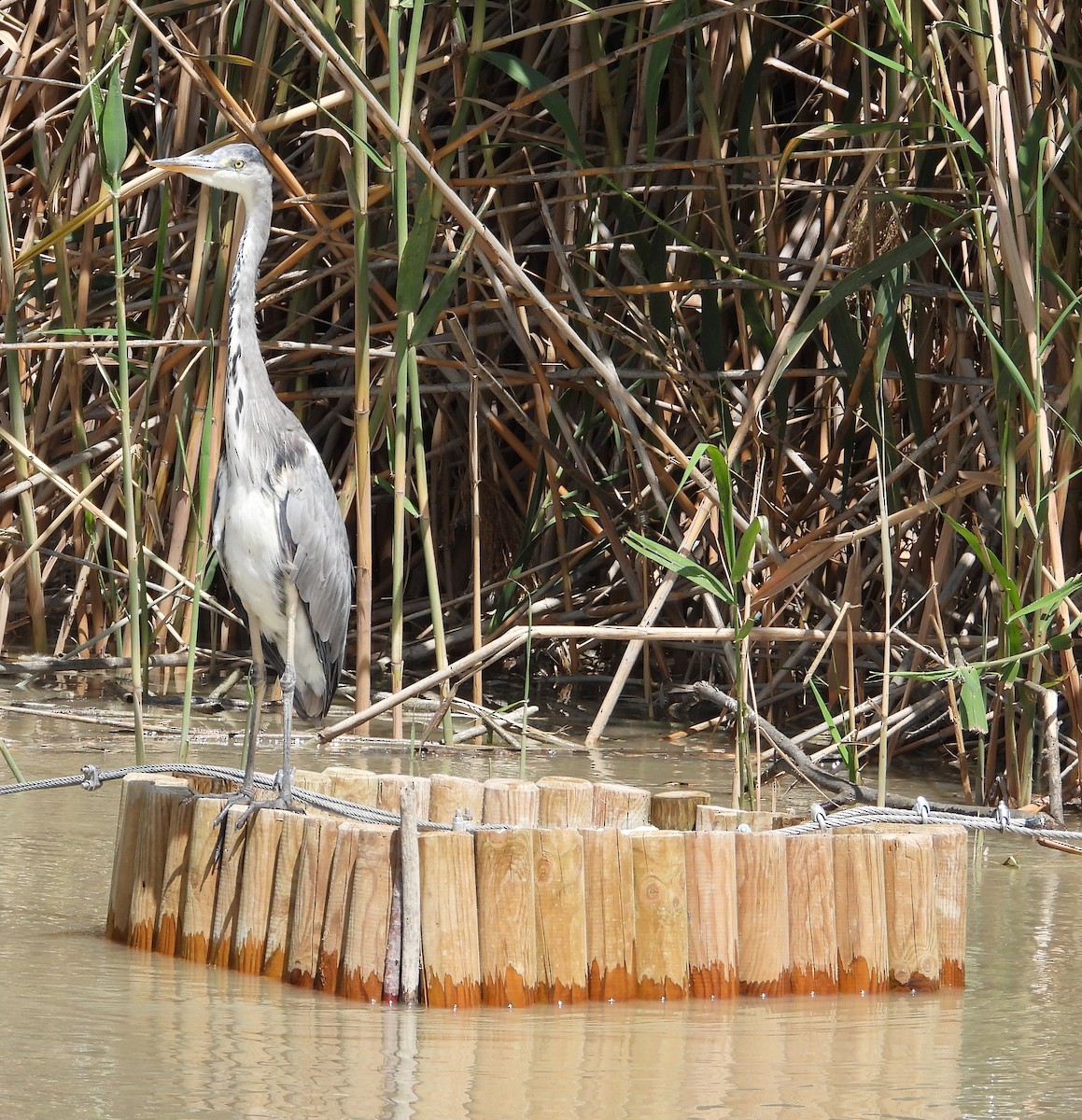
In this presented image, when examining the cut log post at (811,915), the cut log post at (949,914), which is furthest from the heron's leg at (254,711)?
the cut log post at (949,914)

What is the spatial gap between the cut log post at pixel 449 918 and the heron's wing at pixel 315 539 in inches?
50.6

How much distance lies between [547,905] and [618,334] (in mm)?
2908

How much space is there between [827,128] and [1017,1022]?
2.61m

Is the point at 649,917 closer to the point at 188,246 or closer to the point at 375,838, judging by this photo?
the point at 375,838

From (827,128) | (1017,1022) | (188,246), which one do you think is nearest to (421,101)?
(188,246)

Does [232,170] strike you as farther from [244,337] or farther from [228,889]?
[228,889]

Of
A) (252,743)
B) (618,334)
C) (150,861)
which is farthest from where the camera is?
(618,334)

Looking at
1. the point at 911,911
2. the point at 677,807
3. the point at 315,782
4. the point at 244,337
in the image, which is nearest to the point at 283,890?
the point at 315,782

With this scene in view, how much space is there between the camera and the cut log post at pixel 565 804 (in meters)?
4.05

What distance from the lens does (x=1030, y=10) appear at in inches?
185

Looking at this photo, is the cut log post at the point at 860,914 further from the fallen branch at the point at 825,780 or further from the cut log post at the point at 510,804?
the fallen branch at the point at 825,780

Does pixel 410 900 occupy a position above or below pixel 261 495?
below

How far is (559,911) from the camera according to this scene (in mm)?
3277

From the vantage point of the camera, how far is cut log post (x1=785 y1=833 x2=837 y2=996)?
3.43 meters
